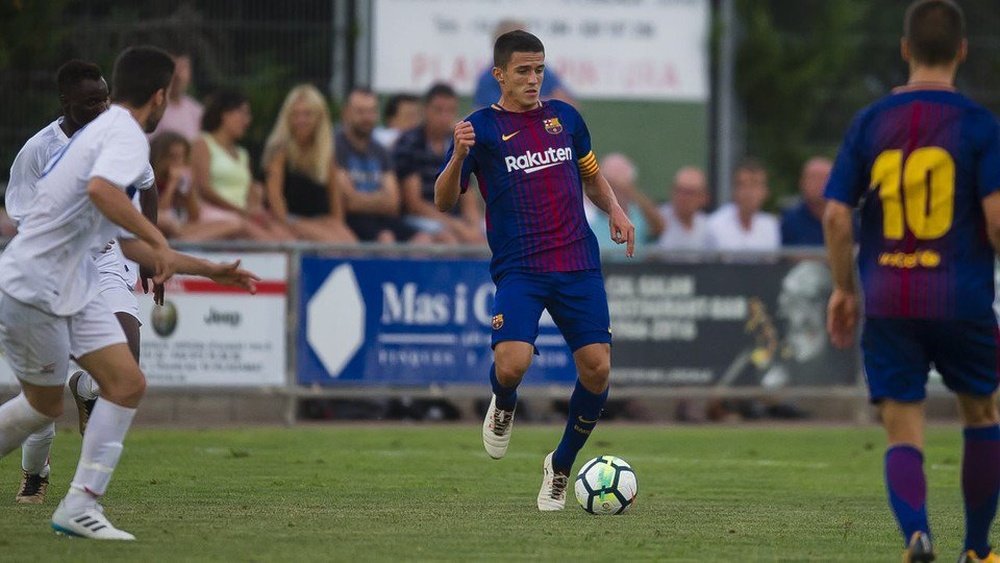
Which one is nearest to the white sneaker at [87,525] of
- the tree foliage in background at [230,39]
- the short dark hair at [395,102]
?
the short dark hair at [395,102]

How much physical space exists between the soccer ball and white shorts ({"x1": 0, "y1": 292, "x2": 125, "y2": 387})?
278 cm

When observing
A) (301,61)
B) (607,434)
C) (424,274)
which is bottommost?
(607,434)

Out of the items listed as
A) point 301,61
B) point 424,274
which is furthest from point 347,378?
point 301,61

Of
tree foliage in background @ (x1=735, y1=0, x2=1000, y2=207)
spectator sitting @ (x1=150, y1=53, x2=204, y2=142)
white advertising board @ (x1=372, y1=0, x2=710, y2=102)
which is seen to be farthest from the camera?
tree foliage in background @ (x1=735, y1=0, x2=1000, y2=207)

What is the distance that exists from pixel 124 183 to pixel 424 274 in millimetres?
8763

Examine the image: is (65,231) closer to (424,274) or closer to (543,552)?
(543,552)

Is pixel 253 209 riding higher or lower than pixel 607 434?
higher

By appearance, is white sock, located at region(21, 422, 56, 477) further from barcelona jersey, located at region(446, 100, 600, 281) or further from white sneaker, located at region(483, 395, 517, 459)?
barcelona jersey, located at region(446, 100, 600, 281)

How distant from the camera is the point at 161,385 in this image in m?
15.3

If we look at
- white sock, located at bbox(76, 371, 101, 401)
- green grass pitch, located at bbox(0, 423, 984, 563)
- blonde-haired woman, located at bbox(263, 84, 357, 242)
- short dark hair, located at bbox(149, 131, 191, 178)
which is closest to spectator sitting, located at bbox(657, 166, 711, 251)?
green grass pitch, located at bbox(0, 423, 984, 563)

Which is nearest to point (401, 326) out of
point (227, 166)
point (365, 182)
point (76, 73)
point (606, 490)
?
point (365, 182)

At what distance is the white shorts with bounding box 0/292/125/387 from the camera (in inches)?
303

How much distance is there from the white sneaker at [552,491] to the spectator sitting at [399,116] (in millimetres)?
8316

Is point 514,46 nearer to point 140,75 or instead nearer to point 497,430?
point 497,430
